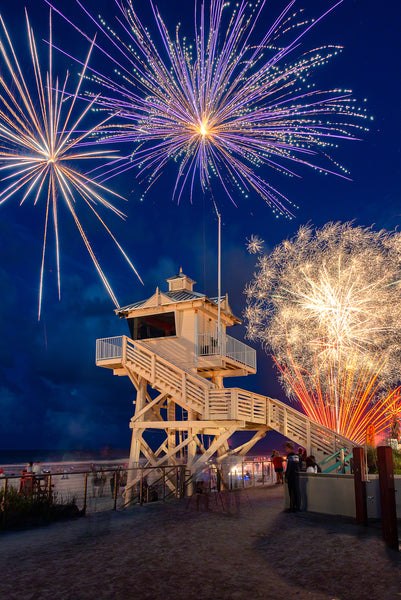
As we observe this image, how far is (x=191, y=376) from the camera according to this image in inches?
936

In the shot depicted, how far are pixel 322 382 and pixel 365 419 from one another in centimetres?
305

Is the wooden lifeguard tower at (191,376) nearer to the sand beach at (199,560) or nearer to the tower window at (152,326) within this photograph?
the tower window at (152,326)

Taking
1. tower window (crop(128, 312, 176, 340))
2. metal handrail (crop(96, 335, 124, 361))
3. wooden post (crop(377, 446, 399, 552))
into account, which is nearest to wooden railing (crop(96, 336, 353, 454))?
metal handrail (crop(96, 335, 124, 361))

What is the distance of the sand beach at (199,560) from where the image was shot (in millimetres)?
6926

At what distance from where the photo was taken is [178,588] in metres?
7.07

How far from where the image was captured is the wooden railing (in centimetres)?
2277

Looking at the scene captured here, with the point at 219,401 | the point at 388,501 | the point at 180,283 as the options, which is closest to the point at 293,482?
the point at 388,501

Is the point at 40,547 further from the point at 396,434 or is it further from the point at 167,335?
the point at 396,434

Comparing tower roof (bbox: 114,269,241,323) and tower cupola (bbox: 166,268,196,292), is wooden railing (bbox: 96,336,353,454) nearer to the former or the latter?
tower roof (bbox: 114,269,241,323)

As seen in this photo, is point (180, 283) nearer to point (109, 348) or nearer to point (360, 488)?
point (109, 348)

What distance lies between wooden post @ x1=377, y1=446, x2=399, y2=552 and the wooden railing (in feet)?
39.8

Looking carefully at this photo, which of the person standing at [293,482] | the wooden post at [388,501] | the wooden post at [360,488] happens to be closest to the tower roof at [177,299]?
the person standing at [293,482]

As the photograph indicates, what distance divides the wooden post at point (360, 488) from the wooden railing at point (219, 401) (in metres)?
9.74

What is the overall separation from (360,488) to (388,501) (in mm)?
2658
